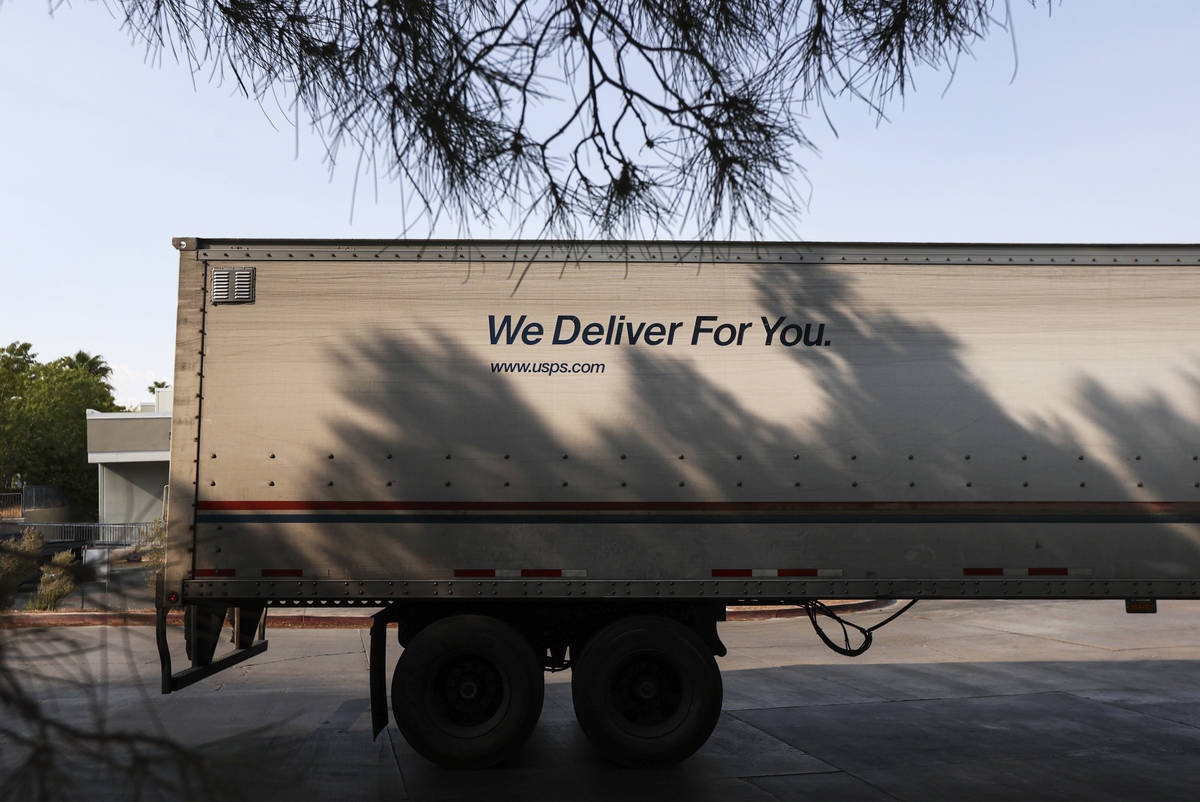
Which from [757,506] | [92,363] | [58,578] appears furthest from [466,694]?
[92,363]

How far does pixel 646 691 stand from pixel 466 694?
1.37 m

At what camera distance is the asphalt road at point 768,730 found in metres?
2.09

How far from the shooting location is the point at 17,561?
2002 millimetres

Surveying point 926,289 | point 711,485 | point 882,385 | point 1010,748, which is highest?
point 926,289

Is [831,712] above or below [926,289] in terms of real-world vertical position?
below

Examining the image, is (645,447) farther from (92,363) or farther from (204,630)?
(92,363)

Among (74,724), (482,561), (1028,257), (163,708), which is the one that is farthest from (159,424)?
(74,724)

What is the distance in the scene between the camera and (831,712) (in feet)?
28.8

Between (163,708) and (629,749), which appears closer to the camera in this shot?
(629,749)

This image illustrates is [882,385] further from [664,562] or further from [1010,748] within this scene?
[1010,748]

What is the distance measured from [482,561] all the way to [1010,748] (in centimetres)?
456

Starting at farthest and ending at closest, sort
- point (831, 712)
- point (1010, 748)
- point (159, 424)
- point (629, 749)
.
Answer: point (159, 424), point (831, 712), point (1010, 748), point (629, 749)

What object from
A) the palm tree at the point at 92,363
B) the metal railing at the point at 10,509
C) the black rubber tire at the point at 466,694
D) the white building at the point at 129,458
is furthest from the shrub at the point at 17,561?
the palm tree at the point at 92,363

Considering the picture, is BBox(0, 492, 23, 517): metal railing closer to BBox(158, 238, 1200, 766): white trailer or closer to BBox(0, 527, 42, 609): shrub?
BBox(0, 527, 42, 609): shrub
